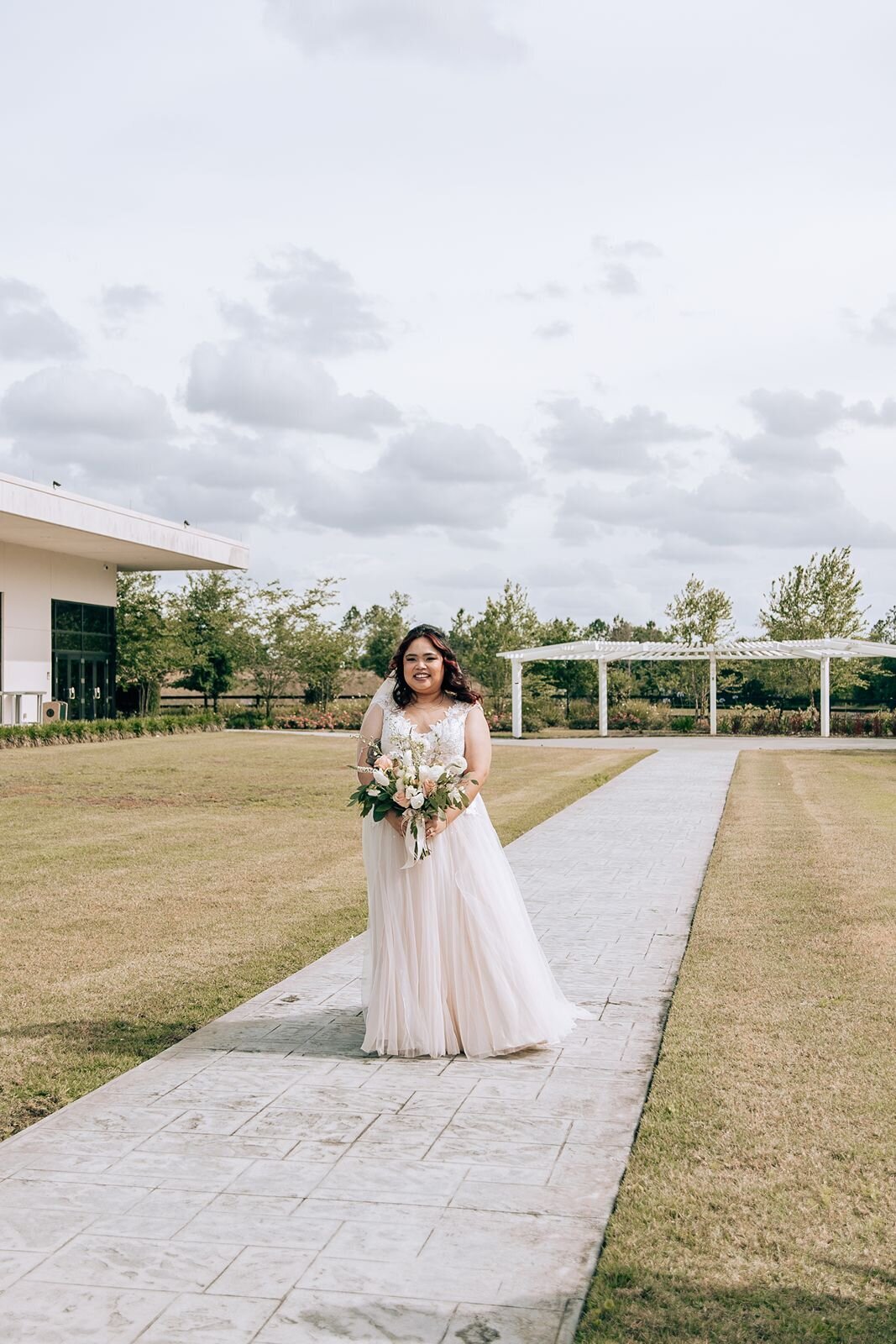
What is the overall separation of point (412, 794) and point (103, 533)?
30.2m

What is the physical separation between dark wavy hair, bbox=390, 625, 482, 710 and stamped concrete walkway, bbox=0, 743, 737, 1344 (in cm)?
171

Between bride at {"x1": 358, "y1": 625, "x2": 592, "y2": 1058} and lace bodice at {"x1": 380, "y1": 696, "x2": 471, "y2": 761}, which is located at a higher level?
lace bodice at {"x1": 380, "y1": 696, "x2": 471, "y2": 761}

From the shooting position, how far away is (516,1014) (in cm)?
559

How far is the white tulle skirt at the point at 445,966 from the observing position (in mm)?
5590

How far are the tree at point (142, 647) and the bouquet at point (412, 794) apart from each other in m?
39.8

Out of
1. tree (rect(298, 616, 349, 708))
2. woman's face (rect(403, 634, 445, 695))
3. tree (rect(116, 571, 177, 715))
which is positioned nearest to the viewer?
woman's face (rect(403, 634, 445, 695))

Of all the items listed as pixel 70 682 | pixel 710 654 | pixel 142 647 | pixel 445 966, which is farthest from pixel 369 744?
pixel 142 647

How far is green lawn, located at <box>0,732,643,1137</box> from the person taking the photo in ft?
20.5

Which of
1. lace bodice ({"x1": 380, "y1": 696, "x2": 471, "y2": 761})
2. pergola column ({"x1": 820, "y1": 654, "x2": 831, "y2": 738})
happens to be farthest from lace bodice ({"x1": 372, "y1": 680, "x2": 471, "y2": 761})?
pergola column ({"x1": 820, "y1": 654, "x2": 831, "y2": 738})

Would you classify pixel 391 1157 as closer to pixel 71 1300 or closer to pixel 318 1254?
pixel 318 1254

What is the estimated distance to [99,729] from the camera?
33781mm

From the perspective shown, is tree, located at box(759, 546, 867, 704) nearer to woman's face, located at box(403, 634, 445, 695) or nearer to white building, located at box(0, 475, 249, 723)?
white building, located at box(0, 475, 249, 723)

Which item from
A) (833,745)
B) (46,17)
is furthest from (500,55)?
(833,745)

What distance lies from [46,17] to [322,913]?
11.0m
